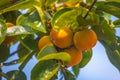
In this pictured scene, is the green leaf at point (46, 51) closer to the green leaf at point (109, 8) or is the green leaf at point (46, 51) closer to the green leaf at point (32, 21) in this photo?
the green leaf at point (32, 21)

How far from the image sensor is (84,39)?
1.15 meters

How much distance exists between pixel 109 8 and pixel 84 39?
0.12 m

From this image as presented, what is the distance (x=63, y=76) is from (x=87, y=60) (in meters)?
0.18

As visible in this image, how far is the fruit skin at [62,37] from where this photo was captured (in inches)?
44.4

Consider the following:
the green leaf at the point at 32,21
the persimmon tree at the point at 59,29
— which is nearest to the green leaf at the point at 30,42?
the persimmon tree at the point at 59,29

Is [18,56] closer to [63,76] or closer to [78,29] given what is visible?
[63,76]

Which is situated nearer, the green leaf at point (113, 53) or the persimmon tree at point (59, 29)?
the persimmon tree at point (59, 29)

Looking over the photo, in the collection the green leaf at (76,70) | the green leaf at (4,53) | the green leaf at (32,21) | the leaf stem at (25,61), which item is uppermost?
the green leaf at (32,21)

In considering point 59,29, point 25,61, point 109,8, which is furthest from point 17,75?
point 109,8

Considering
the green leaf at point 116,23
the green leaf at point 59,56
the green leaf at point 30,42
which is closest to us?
the green leaf at point 59,56

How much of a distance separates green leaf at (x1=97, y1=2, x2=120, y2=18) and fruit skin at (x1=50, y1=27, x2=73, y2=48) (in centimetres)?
12

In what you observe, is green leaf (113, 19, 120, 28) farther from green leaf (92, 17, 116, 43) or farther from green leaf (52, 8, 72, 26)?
green leaf (52, 8, 72, 26)

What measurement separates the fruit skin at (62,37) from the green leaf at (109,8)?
125 millimetres

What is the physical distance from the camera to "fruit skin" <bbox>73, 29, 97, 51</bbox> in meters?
1.14
